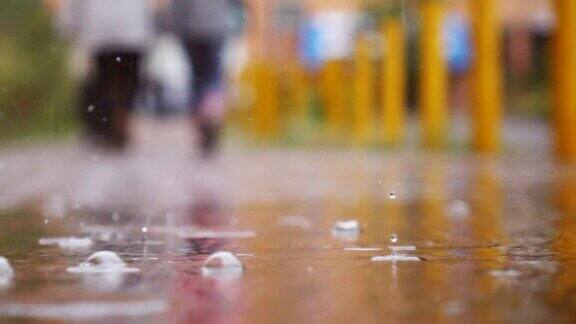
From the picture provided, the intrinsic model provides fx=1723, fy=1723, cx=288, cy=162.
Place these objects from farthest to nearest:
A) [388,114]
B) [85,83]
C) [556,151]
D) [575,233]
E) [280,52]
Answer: [280,52], [388,114], [85,83], [556,151], [575,233]

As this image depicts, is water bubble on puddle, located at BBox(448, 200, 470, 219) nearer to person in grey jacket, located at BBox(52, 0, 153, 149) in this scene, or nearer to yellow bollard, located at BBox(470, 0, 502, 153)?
yellow bollard, located at BBox(470, 0, 502, 153)

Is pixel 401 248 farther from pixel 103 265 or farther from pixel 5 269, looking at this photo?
pixel 5 269

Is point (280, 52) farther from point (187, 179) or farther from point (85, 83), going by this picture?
point (187, 179)

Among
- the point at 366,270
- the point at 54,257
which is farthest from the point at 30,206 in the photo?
the point at 366,270

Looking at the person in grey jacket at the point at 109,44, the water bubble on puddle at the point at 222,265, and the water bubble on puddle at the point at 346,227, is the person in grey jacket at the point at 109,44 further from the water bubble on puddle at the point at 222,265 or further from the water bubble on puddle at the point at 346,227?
the water bubble on puddle at the point at 222,265

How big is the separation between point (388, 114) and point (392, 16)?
5.14 ft

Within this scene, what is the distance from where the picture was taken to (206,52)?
12836mm

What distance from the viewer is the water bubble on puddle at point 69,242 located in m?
4.71

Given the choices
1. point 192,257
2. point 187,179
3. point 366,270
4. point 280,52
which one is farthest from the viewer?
point 280,52

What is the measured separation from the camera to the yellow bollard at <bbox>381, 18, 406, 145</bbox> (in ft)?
Result: 56.2

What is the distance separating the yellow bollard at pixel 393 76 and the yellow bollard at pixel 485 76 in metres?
3.34

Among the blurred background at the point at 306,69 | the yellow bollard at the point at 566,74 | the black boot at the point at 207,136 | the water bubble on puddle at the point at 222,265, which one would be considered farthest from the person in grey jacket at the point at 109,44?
the water bubble on puddle at the point at 222,265

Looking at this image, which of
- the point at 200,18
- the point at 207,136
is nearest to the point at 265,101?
the point at 200,18

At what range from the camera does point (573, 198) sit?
701cm
